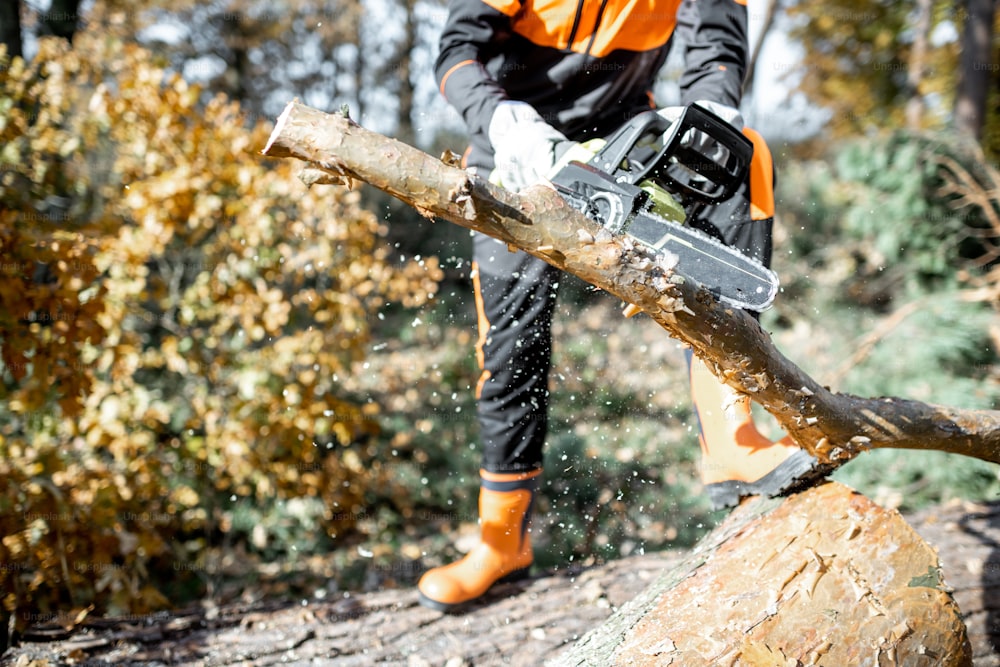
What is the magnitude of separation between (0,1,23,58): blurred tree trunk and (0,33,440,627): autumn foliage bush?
29.1 inches

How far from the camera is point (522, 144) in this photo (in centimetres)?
154

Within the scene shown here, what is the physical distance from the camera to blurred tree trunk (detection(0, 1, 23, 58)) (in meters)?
3.57

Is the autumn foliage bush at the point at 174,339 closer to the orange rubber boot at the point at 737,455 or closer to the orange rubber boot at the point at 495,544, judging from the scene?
the orange rubber boot at the point at 495,544

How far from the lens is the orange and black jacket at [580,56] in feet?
5.67

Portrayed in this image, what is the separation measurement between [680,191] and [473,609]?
140cm

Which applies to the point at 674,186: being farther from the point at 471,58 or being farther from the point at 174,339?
the point at 174,339

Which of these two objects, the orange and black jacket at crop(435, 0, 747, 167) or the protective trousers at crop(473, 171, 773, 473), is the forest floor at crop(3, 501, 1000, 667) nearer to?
the protective trousers at crop(473, 171, 773, 473)

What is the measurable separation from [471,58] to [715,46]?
75 centimetres

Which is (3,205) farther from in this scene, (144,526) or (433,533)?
(433,533)

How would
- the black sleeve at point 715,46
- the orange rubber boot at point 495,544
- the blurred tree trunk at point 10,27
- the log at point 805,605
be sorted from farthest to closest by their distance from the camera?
the blurred tree trunk at point 10,27
the orange rubber boot at point 495,544
the black sleeve at point 715,46
the log at point 805,605

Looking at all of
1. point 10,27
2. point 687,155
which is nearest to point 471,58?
point 687,155

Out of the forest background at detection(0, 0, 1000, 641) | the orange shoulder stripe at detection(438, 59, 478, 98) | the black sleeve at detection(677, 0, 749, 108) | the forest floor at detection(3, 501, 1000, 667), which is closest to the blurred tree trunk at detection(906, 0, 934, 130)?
the forest background at detection(0, 0, 1000, 641)

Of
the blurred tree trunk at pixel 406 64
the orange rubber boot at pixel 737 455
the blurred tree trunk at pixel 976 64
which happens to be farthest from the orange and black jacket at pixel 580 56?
the blurred tree trunk at pixel 406 64

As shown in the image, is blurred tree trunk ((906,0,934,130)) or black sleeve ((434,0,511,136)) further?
blurred tree trunk ((906,0,934,130))
